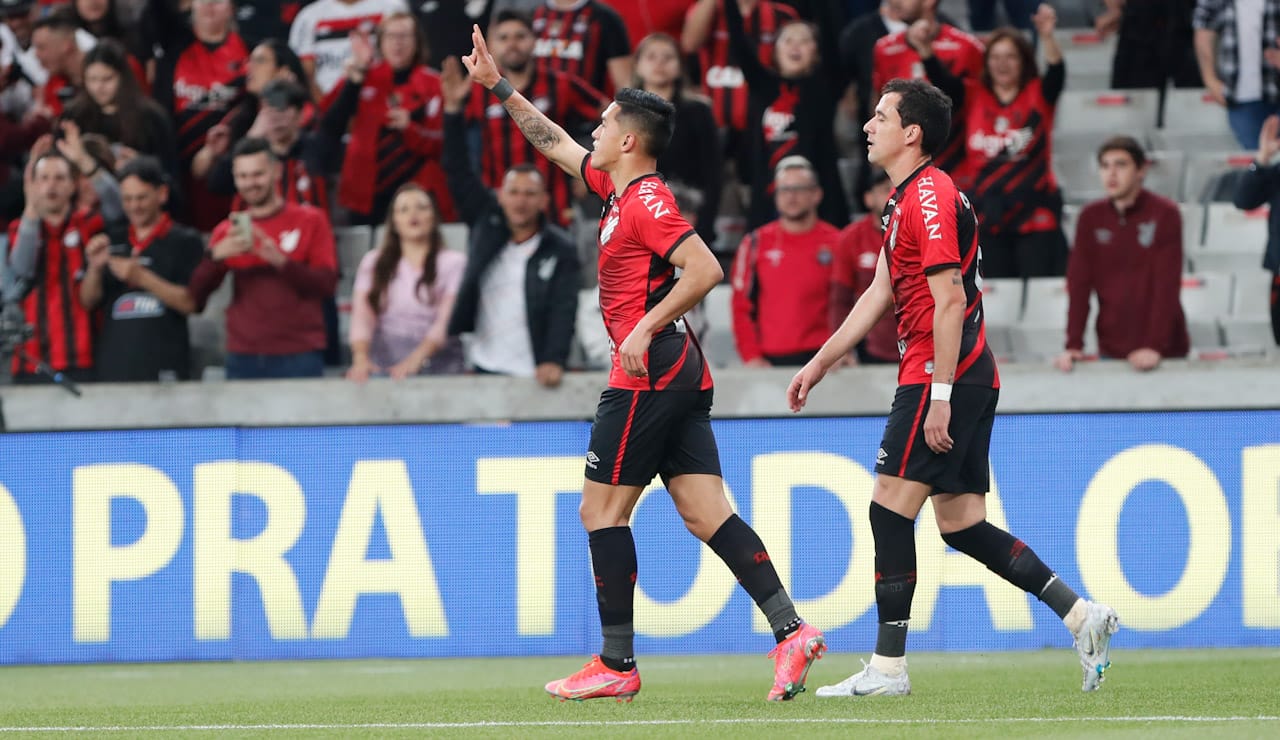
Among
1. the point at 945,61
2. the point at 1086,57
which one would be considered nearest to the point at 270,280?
the point at 945,61

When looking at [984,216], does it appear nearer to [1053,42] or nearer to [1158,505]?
[1053,42]

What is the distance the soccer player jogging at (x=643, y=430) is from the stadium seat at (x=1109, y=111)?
25.8ft

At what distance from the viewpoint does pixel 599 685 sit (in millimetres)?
6430

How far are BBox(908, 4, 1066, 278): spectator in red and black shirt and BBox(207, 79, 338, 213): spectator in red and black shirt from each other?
13.0 ft

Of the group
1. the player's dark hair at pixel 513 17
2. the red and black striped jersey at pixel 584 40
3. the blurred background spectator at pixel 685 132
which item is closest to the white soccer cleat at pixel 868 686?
the blurred background spectator at pixel 685 132

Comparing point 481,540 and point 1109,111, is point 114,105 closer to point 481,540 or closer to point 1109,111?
point 481,540

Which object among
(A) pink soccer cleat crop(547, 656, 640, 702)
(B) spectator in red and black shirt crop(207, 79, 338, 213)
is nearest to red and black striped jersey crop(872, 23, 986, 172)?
(B) spectator in red and black shirt crop(207, 79, 338, 213)

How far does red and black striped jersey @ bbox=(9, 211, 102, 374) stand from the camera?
11.2 m

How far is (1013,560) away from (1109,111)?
7946mm

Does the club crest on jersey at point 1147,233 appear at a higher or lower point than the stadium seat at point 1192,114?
lower

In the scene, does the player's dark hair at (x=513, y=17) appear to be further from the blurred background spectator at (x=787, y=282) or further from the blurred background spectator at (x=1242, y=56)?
the blurred background spectator at (x=1242, y=56)

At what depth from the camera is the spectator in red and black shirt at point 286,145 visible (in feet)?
39.6

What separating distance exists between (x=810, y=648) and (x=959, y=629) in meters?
3.09

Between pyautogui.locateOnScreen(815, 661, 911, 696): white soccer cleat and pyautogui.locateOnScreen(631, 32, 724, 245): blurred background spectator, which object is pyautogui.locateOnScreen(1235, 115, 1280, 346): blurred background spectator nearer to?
pyautogui.locateOnScreen(631, 32, 724, 245): blurred background spectator
